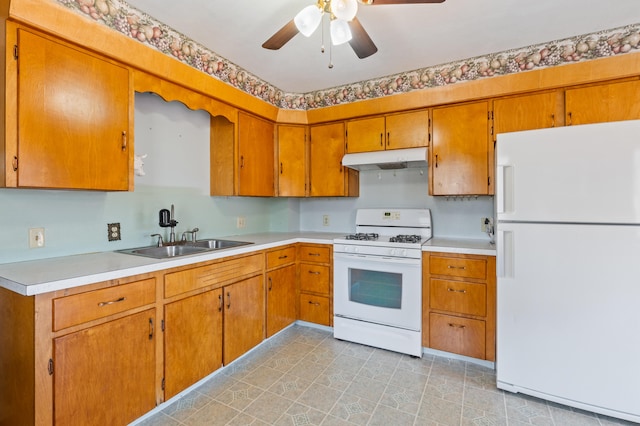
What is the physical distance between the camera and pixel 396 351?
97.0 inches

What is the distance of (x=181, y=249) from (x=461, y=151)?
249 centimetres

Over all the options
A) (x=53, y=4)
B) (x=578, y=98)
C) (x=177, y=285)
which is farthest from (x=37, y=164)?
(x=578, y=98)

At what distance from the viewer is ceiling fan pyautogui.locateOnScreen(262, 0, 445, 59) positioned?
4.46 ft

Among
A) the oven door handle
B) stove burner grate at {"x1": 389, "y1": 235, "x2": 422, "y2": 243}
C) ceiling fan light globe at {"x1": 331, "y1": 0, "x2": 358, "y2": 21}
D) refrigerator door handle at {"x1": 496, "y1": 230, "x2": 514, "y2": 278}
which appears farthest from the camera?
stove burner grate at {"x1": 389, "y1": 235, "x2": 422, "y2": 243}

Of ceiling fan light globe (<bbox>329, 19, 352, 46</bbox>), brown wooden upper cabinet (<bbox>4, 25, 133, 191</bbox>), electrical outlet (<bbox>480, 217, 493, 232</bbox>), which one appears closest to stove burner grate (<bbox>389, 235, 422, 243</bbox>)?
electrical outlet (<bbox>480, 217, 493, 232</bbox>)

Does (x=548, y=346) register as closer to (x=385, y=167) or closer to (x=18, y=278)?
(x=385, y=167)

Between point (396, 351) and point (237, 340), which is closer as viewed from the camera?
A: point (237, 340)

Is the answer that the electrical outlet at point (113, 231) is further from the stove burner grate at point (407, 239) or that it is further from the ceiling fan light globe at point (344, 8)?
the stove burner grate at point (407, 239)

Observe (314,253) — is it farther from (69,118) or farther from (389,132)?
(69,118)

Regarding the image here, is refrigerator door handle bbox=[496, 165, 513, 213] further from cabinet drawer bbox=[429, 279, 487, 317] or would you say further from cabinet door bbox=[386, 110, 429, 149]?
cabinet door bbox=[386, 110, 429, 149]

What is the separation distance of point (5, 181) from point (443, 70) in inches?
117

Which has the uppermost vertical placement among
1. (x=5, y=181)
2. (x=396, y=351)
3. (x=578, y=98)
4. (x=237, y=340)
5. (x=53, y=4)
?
(x=53, y=4)

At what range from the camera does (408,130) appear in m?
2.70

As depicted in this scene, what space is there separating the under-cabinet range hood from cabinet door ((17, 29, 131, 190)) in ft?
6.07
